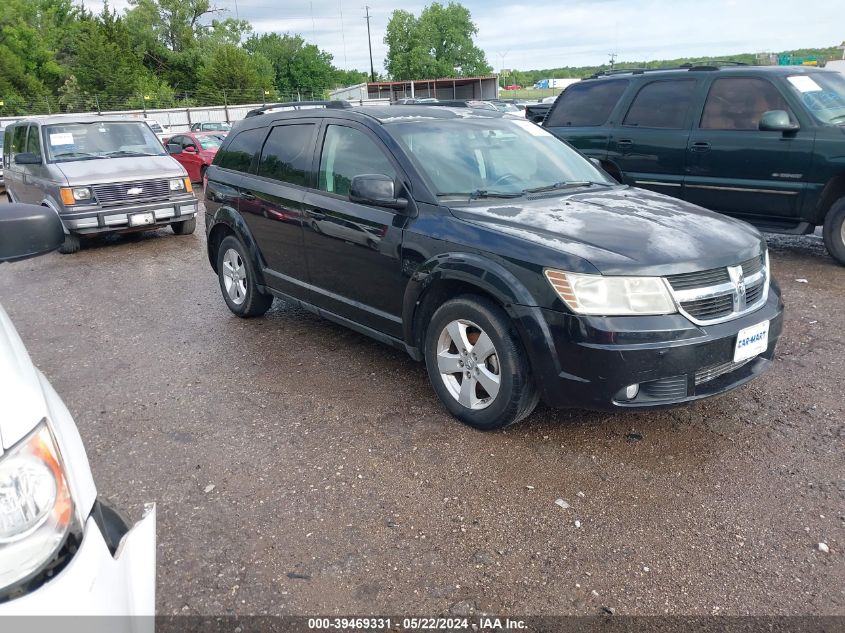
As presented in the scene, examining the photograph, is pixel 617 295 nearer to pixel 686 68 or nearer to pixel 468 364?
pixel 468 364

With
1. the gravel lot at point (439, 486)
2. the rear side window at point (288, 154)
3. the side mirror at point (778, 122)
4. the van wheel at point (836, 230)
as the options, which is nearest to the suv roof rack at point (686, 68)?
the side mirror at point (778, 122)

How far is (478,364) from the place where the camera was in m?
3.83

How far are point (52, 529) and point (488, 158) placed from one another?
3.66 metres

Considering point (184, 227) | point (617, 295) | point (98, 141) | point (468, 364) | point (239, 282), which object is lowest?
point (184, 227)

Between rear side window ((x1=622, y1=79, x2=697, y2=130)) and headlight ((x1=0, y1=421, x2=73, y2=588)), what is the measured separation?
25.1 feet

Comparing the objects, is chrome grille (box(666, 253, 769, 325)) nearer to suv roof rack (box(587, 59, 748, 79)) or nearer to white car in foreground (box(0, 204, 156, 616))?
white car in foreground (box(0, 204, 156, 616))

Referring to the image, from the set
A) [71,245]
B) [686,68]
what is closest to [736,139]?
[686,68]

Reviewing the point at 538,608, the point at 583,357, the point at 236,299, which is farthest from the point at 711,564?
the point at 236,299

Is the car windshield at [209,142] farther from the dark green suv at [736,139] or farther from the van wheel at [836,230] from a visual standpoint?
the van wheel at [836,230]

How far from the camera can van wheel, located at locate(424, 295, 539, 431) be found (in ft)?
12.0

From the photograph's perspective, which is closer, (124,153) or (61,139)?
(61,139)

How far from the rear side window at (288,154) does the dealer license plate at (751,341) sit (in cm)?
308

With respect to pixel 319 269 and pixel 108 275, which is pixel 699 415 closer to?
pixel 319 269

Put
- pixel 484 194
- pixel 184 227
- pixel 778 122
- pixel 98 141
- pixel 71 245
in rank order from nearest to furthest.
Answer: pixel 484 194 < pixel 778 122 < pixel 71 245 < pixel 98 141 < pixel 184 227
